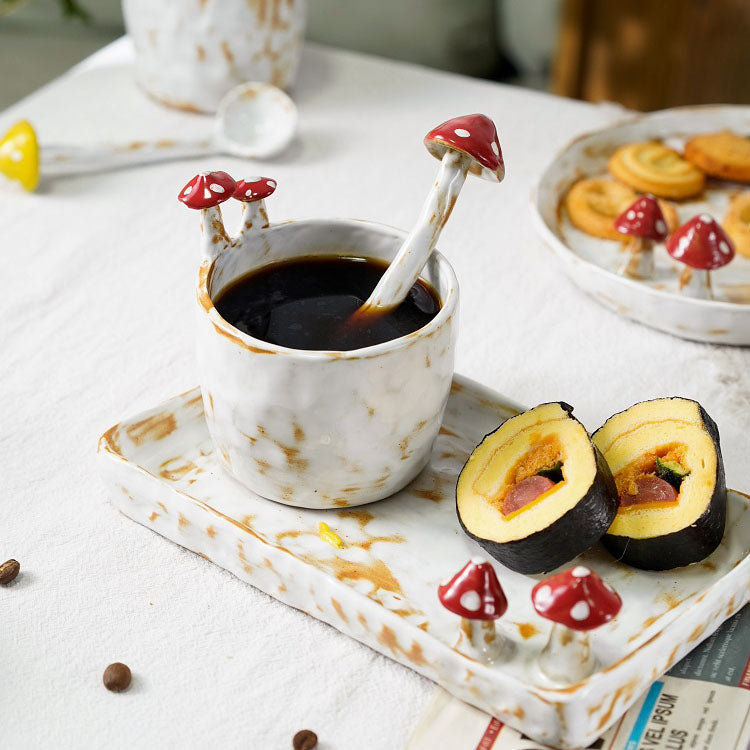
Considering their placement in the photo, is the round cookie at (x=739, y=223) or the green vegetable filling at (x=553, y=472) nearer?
the green vegetable filling at (x=553, y=472)

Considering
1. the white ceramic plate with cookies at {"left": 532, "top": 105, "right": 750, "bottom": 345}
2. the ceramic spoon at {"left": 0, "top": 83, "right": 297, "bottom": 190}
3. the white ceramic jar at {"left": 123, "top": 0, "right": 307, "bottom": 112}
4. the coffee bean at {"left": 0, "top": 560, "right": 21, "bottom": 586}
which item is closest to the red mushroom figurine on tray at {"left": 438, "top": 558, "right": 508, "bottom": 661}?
the coffee bean at {"left": 0, "top": 560, "right": 21, "bottom": 586}

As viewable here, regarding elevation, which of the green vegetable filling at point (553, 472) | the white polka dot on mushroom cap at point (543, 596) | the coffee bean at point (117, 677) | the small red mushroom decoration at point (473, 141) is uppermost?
the small red mushroom decoration at point (473, 141)

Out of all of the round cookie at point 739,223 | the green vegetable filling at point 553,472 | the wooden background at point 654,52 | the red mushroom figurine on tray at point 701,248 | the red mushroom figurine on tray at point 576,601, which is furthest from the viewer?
the wooden background at point 654,52

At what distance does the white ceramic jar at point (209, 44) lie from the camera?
4.27ft

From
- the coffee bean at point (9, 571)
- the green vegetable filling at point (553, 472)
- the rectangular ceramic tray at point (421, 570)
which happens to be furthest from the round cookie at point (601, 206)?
the coffee bean at point (9, 571)

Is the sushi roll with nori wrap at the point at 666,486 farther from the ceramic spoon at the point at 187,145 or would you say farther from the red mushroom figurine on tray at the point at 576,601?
the ceramic spoon at the point at 187,145

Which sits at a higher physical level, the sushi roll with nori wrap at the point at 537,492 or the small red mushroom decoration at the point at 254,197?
the small red mushroom decoration at the point at 254,197

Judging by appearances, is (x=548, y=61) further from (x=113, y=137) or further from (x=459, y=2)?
(x=113, y=137)

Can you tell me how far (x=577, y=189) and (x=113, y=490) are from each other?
0.66 meters

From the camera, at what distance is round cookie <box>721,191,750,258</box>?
1100mm

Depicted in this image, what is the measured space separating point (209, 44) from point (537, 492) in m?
0.88

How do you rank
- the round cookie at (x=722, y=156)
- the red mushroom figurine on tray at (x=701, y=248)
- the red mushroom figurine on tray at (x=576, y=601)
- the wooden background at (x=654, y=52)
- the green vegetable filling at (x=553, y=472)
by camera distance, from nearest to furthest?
1. the red mushroom figurine on tray at (x=576, y=601)
2. the green vegetable filling at (x=553, y=472)
3. the red mushroom figurine on tray at (x=701, y=248)
4. the round cookie at (x=722, y=156)
5. the wooden background at (x=654, y=52)

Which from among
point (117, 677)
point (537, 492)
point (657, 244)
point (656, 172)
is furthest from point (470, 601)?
point (656, 172)

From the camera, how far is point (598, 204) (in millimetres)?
1166
